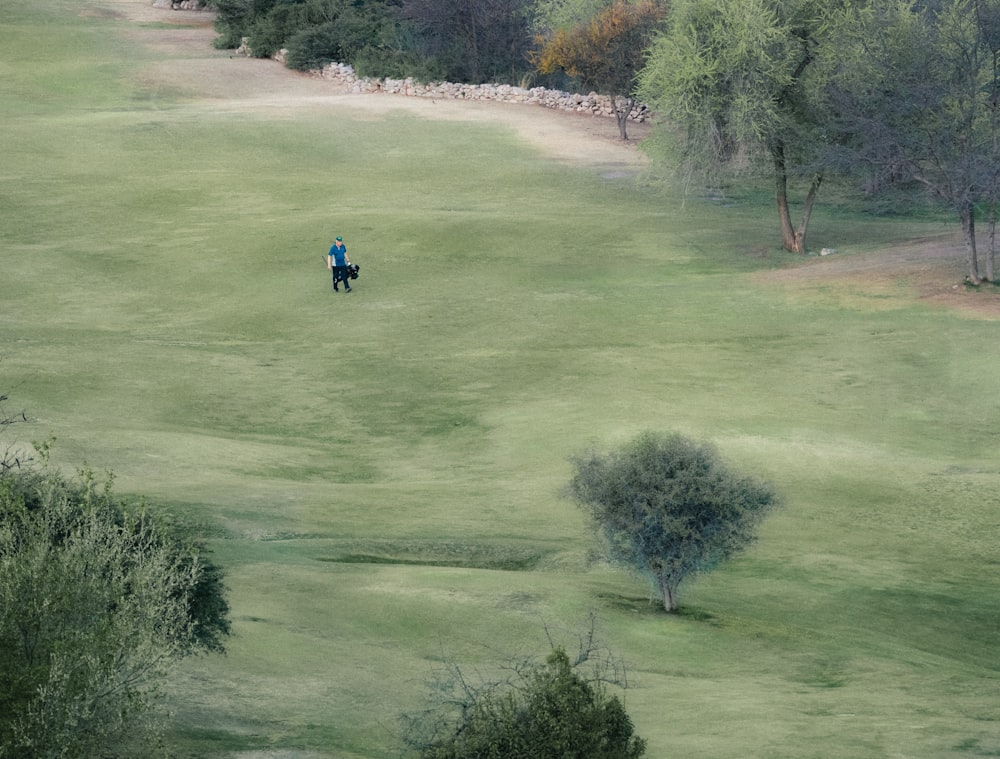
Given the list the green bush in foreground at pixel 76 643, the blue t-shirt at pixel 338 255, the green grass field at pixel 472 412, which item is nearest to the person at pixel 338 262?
the blue t-shirt at pixel 338 255

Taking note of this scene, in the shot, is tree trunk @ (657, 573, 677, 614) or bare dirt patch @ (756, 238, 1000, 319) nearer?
tree trunk @ (657, 573, 677, 614)

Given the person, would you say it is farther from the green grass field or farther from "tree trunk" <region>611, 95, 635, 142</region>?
"tree trunk" <region>611, 95, 635, 142</region>

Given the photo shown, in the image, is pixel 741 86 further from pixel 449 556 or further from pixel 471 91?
pixel 471 91

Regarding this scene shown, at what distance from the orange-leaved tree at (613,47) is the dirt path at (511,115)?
Answer: 244 centimetres

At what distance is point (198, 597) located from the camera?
2069cm

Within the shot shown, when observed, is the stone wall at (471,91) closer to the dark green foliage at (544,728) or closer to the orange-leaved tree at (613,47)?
the orange-leaved tree at (613,47)

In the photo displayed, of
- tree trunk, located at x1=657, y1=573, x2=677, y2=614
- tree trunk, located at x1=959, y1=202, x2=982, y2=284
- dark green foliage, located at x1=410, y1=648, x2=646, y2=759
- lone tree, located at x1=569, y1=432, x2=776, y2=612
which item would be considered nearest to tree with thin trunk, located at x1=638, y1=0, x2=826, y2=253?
tree trunk, located at x1=959, y1=202, x2=982, y2=284

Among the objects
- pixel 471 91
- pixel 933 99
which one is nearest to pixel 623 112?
pixel 471 91

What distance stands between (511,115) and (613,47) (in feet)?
27.1

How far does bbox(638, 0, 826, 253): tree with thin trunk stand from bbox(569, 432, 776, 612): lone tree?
92.6 feet

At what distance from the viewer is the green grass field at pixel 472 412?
21.5m

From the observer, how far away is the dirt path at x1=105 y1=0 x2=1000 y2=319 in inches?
1945

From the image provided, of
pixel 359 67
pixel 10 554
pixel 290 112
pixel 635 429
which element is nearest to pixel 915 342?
pixel 635 429

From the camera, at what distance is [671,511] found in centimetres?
2534
